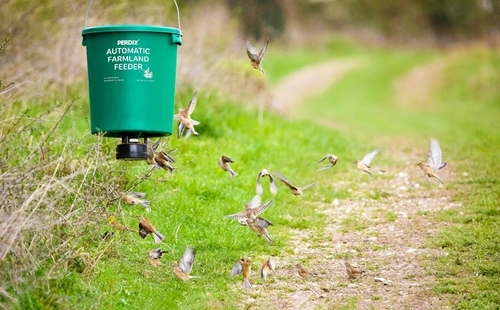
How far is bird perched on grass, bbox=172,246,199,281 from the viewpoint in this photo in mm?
4691

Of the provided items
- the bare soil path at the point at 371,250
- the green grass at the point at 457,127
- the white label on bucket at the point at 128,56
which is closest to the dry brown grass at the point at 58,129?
the white label on bucket at the point at 128,56

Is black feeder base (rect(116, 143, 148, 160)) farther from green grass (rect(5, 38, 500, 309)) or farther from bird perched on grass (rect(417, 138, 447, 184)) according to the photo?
bird perched on grass (rect(417, 138, 447, 184))

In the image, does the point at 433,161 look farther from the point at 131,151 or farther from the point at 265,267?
the point at 131,151

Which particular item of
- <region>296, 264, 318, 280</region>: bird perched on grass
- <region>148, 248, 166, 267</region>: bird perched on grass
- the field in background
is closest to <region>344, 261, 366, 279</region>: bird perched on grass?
<region>296, 264, 318, 280</region>: bird perched on grass

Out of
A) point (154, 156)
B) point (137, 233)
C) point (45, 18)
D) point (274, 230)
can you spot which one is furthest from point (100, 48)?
point (45, 18)

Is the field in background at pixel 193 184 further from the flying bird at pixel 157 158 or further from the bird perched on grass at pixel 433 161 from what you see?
the bird perched on grass at pixel 433 161

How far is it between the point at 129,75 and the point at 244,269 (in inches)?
58.2

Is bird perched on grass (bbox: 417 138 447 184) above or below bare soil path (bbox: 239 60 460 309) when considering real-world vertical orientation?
above

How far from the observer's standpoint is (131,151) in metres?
5.07

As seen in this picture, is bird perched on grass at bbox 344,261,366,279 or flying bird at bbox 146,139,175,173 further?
flying bird at bbox 146,139,175,173

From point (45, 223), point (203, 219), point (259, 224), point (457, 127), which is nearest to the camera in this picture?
point (45, 223)

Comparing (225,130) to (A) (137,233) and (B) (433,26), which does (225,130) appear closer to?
(A) (137,233)

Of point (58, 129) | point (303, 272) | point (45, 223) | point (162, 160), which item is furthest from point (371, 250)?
point (58, 129)

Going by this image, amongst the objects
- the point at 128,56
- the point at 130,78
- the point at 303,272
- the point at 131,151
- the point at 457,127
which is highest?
the point at 128,56
